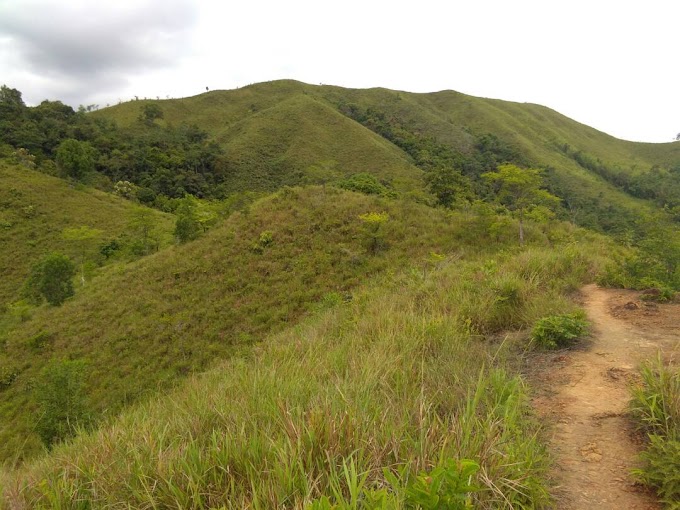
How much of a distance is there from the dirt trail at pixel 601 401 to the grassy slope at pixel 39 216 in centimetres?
2994

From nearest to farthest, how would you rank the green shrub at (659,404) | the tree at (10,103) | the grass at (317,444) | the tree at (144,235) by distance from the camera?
the grass at (317,444)
the green shrub at (659,404)
the tree at (144,235)
the tree at (10,103)

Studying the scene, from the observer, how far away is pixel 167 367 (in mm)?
12422

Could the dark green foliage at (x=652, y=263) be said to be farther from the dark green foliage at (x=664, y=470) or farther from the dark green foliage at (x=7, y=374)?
the dark green foliage at (x=7, y=374)

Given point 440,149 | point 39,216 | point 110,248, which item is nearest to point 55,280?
point 110,248

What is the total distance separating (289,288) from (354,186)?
1129 cm

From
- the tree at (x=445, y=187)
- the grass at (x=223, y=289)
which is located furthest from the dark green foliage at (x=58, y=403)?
the tree at (x=445, y=187)

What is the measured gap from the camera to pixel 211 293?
15.6m

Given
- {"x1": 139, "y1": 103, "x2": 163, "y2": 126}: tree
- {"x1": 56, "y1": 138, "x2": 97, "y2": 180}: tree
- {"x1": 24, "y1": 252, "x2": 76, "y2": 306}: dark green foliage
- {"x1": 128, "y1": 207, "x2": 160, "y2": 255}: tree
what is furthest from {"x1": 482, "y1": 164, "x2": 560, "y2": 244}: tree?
{"x1": 139, "y1": 103, "x2": 163, "y2": 126}: tree

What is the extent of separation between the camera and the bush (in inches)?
154

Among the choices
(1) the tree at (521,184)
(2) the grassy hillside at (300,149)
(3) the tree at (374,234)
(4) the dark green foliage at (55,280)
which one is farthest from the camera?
(2) the grassy hillside at (300,149)

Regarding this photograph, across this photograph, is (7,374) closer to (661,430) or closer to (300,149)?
(661,430)

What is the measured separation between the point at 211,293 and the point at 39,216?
2627 centimetres

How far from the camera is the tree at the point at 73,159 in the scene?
36.7m

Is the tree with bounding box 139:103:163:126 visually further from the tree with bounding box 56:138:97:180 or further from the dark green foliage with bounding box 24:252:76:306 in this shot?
the dark green foliage with bounding box 24:252:76:306
